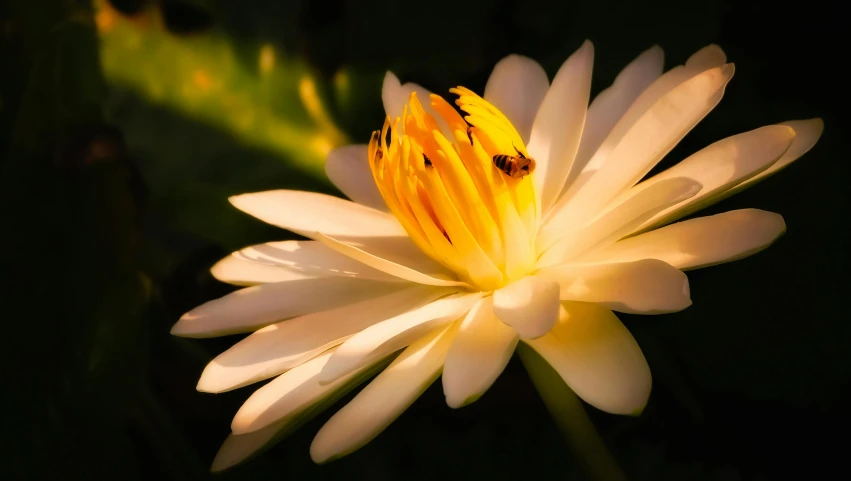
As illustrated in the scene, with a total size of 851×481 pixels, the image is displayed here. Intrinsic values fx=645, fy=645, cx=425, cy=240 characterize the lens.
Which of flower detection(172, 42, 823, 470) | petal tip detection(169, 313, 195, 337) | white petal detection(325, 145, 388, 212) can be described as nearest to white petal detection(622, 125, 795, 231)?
flower detection(172, 42, 823, 470)

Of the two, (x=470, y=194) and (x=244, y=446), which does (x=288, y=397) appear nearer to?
(x=244, y=446)

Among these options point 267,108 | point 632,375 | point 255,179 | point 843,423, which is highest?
point 267,108

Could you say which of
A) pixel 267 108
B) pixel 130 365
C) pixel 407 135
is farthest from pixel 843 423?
pixel 267 108

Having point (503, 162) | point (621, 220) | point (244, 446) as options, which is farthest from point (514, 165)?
point (244, 446)

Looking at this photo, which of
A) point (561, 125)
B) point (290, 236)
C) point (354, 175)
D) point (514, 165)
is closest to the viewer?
point (514, 165)

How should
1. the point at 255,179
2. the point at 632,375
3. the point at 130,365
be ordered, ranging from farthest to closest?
the point at 255,179 → the point at 130,365 → the point at 632,375

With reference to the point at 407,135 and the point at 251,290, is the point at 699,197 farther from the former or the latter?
the point at 251,290

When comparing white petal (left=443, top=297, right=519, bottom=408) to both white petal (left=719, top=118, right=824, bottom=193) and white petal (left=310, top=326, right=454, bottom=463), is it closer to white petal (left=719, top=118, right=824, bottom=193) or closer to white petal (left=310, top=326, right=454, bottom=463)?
white petal (left=310, top=326, right=454, bottom=463)

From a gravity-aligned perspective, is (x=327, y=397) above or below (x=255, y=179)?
below
